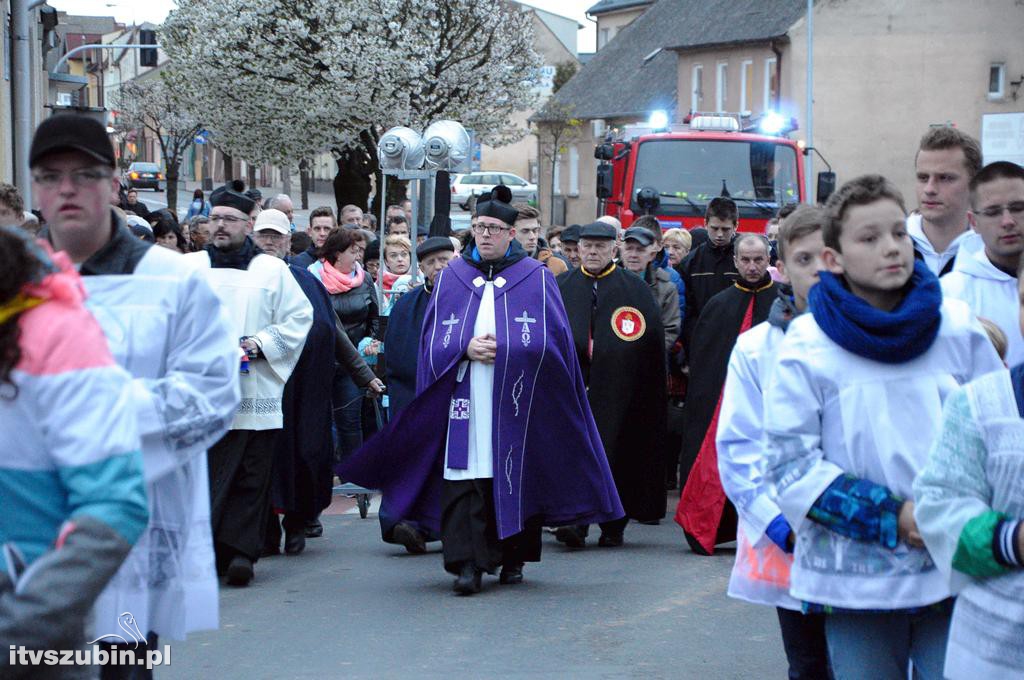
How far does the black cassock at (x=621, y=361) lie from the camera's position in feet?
36.8

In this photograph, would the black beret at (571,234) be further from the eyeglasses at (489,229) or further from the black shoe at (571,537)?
the eyeglasses at (489,229)

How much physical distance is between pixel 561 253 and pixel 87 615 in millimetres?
12910

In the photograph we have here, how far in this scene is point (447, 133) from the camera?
14.6 meters

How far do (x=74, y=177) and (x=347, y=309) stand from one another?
→ 8660mm

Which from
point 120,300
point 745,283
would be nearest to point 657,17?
point 745,283

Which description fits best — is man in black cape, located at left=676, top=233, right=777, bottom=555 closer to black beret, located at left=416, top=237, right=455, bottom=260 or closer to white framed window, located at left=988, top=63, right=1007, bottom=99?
black beret, located at left=416, top=237, right=455, bottom=260

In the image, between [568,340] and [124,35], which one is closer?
[568,340]


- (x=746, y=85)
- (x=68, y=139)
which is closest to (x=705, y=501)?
(x=68, y=139)

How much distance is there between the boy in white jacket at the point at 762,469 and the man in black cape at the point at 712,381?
14.6 feet

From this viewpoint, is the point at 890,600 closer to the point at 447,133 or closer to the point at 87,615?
the point at 87,615

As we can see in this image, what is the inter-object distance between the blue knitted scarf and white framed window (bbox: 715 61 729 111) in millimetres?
50565

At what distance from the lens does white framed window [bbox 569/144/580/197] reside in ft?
219

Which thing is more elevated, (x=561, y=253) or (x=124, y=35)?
(x=124, y=35)

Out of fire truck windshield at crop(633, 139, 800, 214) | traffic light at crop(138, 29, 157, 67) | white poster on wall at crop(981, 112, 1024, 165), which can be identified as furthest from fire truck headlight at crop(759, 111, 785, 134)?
traffic light at crop(138, 29, 157, 67)
